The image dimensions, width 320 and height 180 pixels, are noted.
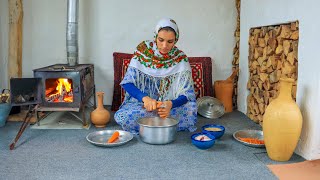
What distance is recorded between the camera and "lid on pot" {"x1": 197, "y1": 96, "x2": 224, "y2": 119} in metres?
3.34

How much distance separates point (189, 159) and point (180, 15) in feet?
6.36

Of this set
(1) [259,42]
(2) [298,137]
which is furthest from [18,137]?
(1) [259,42]

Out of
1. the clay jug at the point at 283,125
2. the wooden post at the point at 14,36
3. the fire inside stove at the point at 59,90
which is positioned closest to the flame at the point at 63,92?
the fire inside stove at the point at 59,90

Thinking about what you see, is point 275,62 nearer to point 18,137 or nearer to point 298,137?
point 298,137

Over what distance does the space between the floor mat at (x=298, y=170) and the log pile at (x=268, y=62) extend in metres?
0.52

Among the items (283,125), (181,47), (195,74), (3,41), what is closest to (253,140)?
(283,125)

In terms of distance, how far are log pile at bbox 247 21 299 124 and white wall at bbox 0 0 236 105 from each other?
56cm

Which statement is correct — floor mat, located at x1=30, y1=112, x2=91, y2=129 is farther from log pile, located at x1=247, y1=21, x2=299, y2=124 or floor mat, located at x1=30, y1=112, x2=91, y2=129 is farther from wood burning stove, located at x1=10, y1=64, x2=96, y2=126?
log pile, located at x1=247, y1=21, x2=299, y2=124

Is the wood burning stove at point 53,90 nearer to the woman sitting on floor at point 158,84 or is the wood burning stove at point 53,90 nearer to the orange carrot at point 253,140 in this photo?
the woman sitting on floor at point 158,84

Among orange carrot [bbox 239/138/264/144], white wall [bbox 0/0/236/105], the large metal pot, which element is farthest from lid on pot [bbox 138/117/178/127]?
white wall [bbox 0/0/236/105]

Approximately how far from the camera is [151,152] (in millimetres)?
2324

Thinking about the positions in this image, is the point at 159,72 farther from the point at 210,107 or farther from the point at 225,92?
the point at 225,92

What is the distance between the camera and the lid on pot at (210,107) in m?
3.34

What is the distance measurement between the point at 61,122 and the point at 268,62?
195 centimetres
